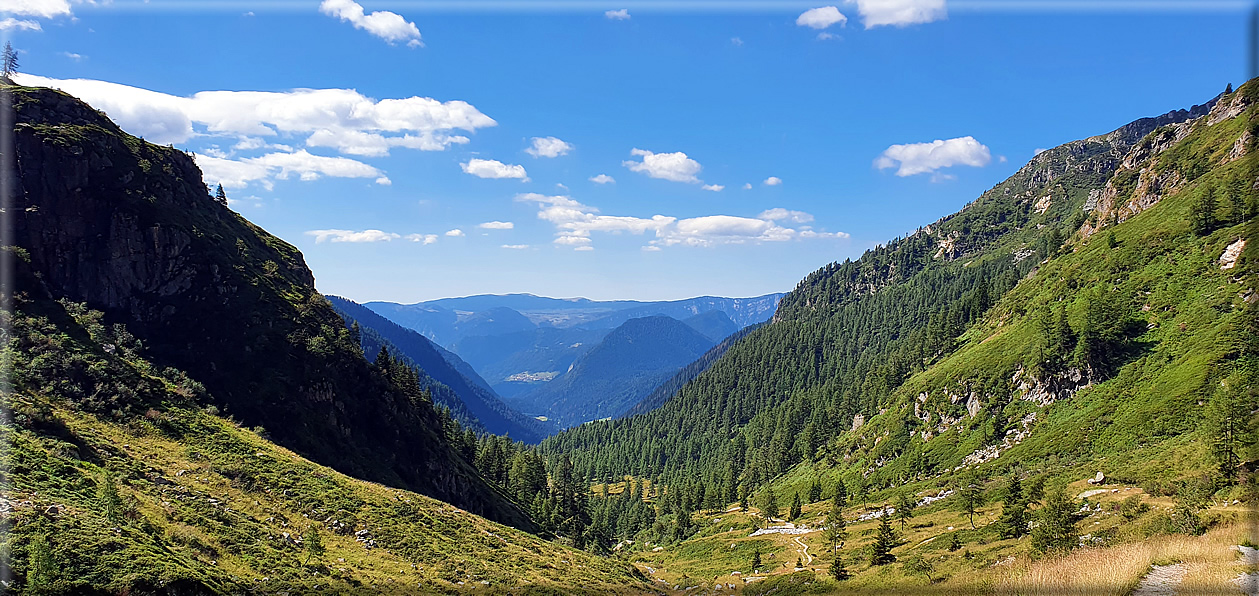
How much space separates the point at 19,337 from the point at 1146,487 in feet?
354

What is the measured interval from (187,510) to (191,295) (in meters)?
53.1

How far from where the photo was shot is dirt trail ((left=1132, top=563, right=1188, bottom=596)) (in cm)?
1769

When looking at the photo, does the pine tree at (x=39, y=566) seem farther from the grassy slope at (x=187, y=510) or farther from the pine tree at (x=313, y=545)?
the pine tree at (x=313, y=545)

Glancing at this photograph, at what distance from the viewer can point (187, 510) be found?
4162cm

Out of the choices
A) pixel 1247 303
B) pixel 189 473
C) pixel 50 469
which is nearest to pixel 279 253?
pixel 189 473

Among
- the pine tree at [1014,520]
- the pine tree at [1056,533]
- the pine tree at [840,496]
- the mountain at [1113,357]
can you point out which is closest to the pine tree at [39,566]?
the pine tree at [1056,533]

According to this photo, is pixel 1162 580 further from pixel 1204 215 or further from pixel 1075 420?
pixel 1204 215

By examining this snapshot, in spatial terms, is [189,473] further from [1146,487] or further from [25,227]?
[1146,487]

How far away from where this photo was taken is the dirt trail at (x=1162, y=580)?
58.0ft

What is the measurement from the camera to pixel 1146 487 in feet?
155

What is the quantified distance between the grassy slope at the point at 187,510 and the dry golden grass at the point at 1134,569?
126 feet

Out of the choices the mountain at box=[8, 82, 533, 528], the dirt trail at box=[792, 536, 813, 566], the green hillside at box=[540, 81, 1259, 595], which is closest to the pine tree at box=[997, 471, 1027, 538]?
the green hillside at box=[540, 81, 1259, 595]

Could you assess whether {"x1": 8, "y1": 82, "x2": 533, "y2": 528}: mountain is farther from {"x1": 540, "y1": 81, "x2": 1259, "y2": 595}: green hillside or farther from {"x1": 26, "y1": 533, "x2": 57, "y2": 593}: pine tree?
{"x1": 540, "y1": 81, "x2": 1259, "y2": 595}: green hillside

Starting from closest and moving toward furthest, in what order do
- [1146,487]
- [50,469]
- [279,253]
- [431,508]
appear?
1. [50,469]
2. [1146,487]
3. [431,508]
4. [279,253]
